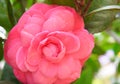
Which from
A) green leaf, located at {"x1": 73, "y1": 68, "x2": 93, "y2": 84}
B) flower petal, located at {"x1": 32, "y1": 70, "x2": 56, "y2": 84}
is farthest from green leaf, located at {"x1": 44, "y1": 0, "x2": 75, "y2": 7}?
green leaf, located at {"x1": 73, "y1": 68, "x2": 93, "y2": 84}

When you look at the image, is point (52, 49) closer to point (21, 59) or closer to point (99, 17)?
point (21, 59)

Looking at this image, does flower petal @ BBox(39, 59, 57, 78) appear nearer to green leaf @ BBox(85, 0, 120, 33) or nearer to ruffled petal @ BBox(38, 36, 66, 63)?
ruffled petal @ BBox(38, 36, 66, 63)

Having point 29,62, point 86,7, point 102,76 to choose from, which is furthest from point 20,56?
point 102,76

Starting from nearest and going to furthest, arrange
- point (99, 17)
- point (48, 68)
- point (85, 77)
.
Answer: point (48, 68), point (99, 17), point (85, 77)

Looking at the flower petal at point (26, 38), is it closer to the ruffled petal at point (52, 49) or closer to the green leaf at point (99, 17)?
the ruffled petal at point (52, 49)

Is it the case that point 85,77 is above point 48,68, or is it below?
below

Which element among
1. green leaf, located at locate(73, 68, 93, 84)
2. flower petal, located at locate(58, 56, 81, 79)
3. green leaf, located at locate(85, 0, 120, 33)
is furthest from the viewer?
green leaf, located at locate(73, 68, 93, 84)

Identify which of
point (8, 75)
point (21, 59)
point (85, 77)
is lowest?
point (85, 77)

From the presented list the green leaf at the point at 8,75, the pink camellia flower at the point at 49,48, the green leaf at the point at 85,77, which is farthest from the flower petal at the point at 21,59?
the green leaf at the point at 85,77

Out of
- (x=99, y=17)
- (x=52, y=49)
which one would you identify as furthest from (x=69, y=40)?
(x=99, y=17)
